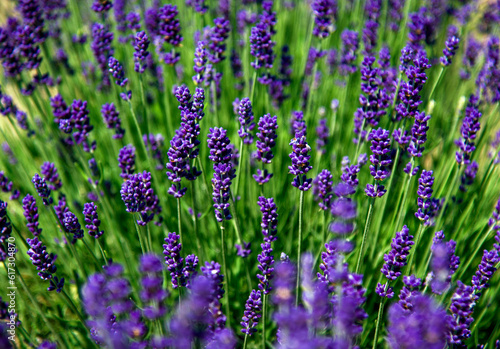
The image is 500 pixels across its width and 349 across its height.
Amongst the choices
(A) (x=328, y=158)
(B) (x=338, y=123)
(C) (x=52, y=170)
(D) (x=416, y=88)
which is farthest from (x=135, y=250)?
(D) (x=416, y=88)

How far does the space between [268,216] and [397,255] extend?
0.74 meters

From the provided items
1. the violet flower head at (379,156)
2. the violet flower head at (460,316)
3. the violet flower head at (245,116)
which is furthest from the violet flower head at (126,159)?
the violet flower head at (460,316)

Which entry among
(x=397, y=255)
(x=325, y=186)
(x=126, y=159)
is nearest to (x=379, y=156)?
(x=325, y=186)

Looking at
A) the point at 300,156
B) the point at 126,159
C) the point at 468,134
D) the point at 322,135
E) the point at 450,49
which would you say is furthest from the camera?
the point at 322,135

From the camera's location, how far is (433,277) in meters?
2.11

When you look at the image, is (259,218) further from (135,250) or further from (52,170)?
(52,170)

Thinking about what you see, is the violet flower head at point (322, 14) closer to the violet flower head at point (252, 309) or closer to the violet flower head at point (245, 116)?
the violet flower head at point (245, 116)

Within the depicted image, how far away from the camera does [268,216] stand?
2355 millimetres

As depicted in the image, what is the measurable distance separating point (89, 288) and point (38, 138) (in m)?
2.85

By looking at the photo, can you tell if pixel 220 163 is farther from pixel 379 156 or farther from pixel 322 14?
pixel 322 14

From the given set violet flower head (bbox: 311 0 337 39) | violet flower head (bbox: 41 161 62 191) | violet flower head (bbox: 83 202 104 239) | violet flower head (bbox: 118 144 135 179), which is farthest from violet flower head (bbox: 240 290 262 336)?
violet flower head (bbox: 311 0 337 39)

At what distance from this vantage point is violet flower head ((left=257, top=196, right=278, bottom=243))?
2.33m

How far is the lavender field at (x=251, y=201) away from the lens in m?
1.81

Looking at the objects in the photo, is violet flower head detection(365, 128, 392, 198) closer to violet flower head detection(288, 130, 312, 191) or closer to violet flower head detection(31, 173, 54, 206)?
violet flower head detection(288, 130, 312, 191)
